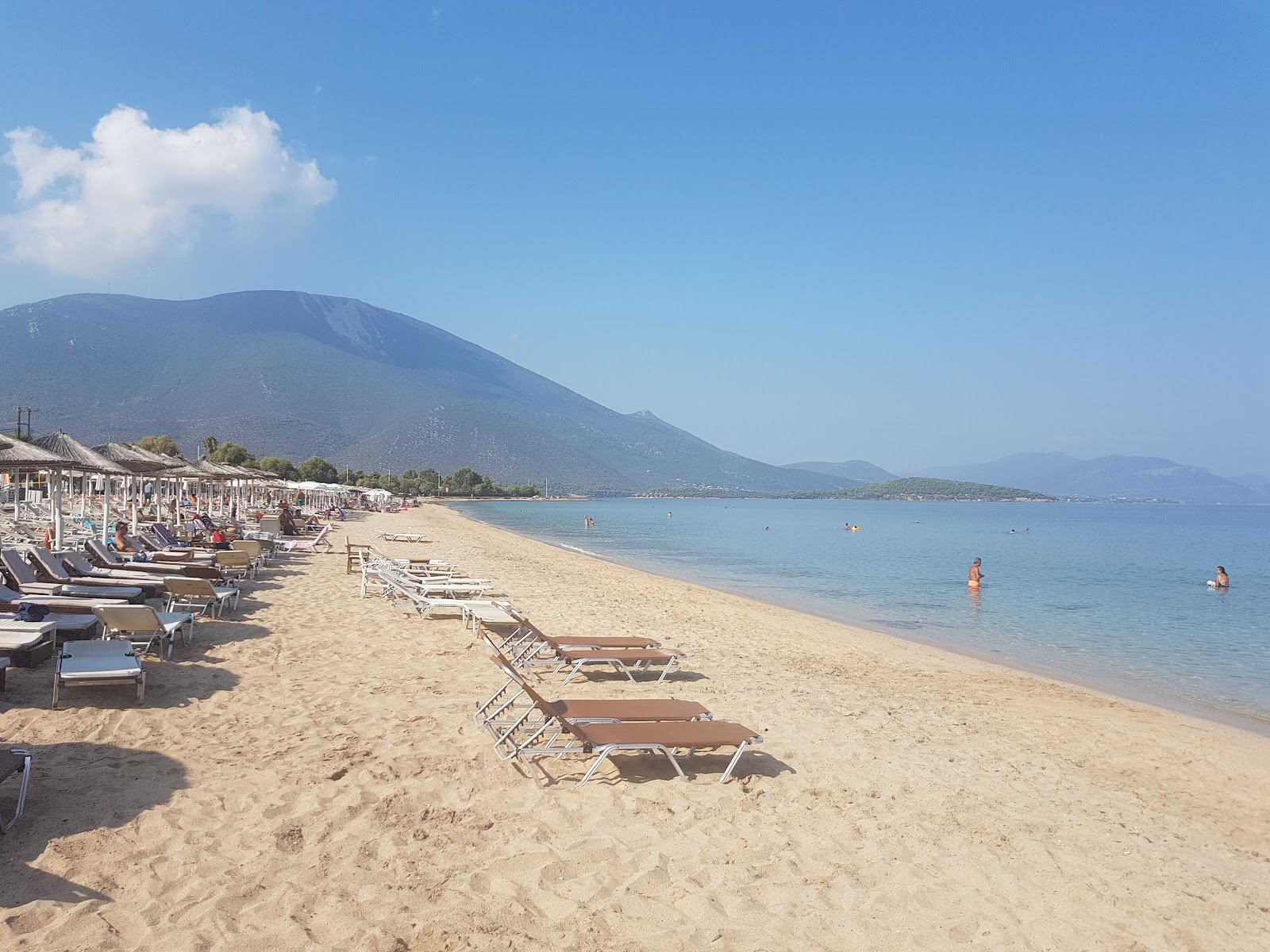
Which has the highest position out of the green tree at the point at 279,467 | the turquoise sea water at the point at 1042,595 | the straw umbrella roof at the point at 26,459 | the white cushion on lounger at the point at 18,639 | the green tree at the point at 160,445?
the green tree at the point at 160,445

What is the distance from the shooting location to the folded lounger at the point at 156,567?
9539 mm

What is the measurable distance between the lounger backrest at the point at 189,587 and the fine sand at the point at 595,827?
1.19 m

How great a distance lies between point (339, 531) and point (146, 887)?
1010 inches

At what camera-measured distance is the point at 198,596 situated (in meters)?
8.44

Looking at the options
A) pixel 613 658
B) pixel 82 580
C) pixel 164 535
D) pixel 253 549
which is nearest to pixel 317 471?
pixel 164 535

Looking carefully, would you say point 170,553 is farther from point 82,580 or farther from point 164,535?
point 82,580

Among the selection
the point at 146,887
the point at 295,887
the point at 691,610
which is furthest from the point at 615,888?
the point at 691,610

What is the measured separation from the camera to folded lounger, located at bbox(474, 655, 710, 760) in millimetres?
4891

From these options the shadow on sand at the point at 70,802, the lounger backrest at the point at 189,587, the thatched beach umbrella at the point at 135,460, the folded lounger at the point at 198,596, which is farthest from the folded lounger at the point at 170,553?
the shadow on sand at the point at 70,802

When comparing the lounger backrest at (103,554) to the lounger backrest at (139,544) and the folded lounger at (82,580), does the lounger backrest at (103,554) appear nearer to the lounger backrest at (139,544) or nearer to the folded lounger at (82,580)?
the folded lounger at (82,580)

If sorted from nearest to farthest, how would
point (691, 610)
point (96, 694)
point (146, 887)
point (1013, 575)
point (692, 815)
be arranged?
point (146, 887), point (692, 815), point (96, 694), point (691, 610), point (1013, 575)

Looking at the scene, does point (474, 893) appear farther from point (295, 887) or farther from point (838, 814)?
point (838, 814)

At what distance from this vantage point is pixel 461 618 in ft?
30.9

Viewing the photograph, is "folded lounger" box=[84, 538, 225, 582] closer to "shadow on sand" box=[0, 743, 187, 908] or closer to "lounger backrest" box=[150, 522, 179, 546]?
"lounger backrest" box=[150, 522, 179, 546]
